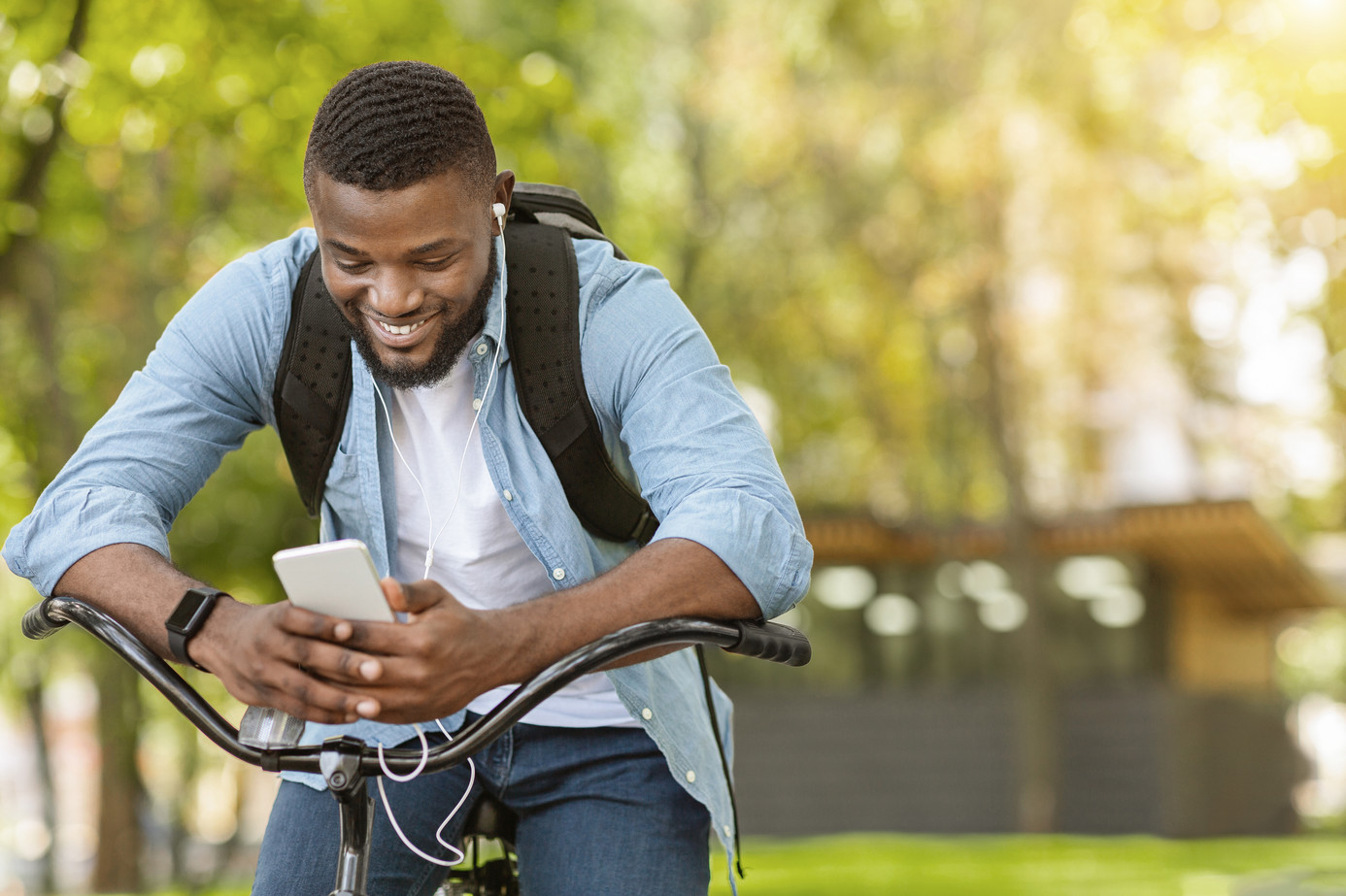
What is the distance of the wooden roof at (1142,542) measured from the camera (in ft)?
55.8

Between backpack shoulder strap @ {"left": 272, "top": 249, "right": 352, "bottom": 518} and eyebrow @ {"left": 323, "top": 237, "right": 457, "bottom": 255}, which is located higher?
eyebrow @ {"left": 323, "top": 237, "right": 457, "bottom": 255}

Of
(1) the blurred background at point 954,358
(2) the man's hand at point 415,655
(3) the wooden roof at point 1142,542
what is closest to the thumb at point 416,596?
(2) the man's hand at point 415,655

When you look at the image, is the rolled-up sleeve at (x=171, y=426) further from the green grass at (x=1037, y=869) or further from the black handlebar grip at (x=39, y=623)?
the green grass at (x=1037, y=869)

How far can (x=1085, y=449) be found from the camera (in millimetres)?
20672

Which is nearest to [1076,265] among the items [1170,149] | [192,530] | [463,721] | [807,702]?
[1170,149]

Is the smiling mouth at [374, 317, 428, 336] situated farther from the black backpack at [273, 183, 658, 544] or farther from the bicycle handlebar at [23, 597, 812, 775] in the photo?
the bicycle handlebar at [23, 597, 812, 775]

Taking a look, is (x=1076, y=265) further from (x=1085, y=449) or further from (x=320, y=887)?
(x=320, y=887)

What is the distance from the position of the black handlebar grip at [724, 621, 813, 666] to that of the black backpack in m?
0.48

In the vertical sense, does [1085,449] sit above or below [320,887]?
above

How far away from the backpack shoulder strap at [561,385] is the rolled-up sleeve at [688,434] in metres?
0.03

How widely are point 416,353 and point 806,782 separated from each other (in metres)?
17.9

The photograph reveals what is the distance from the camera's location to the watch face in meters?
1.73

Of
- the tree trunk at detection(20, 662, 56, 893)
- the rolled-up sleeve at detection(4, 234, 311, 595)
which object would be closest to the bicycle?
the rolled-up sleeve at detection(4, 234, 311, 595)

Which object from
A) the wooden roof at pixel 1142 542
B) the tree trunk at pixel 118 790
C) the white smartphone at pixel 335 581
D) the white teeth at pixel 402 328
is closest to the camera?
the white smartphone at pixel 335 581
